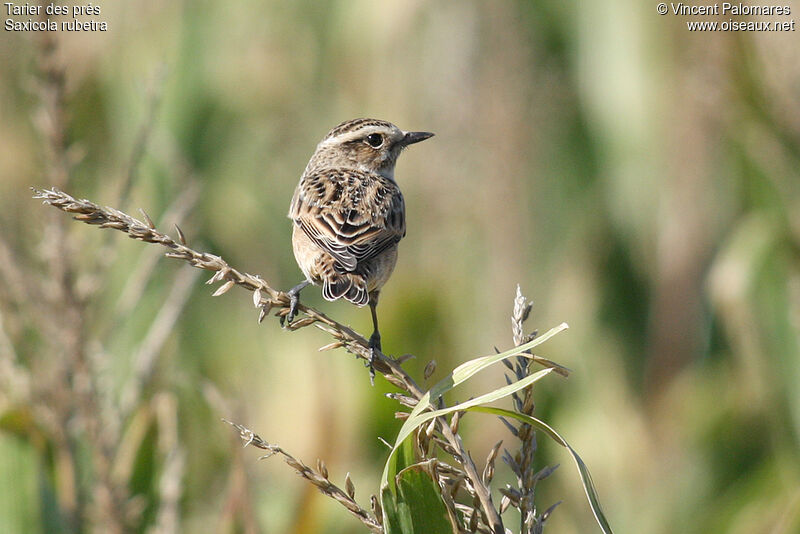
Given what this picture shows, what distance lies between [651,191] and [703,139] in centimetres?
69

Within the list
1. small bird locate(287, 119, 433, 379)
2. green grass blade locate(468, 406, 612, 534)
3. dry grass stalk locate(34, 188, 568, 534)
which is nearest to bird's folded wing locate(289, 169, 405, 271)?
small bird locate(287, 119, 433, 379)

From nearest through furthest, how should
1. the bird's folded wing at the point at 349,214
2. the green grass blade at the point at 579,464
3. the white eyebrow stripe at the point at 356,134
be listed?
the green grass blade at the point at 579,464 < the bird's folded wing at the point at 349,214 < the white eyebrow stripe at the point at 356,134

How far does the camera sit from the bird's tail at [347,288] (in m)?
3.06

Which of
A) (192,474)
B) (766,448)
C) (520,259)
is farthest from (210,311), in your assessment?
(766,448)

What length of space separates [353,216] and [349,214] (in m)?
0.02

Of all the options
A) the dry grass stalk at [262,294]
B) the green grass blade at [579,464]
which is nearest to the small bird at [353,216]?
the dry grass stalk at [262,294]

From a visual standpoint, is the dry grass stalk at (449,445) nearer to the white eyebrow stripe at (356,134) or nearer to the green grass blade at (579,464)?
the green grass blade at (579,464)

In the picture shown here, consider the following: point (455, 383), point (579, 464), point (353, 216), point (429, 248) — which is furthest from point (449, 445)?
point (429, 248)

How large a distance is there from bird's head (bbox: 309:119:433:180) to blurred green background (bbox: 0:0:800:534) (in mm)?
557

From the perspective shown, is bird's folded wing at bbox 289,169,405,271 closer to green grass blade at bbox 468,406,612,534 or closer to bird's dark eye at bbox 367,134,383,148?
bird's dark eye at bbox 367,134,383,148

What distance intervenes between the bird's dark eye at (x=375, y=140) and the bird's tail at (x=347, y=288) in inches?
49.5

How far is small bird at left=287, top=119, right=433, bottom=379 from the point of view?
3.26 meters

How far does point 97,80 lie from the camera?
6.18 meters

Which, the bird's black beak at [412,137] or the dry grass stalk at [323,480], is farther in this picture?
the bird's black beak at [412,137]
